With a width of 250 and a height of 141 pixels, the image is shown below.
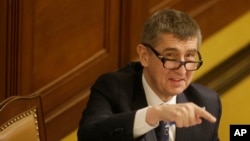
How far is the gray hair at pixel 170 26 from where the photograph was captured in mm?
1886

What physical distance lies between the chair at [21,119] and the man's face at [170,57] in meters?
0.43

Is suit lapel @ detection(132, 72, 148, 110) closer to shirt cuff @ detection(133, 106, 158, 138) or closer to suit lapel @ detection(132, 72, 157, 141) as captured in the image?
suit lapel @ detection(132, 72, 157, 141)

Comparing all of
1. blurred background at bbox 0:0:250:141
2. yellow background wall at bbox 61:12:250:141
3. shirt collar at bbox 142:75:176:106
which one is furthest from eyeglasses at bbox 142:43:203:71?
yellow background wall at bbox 61:12:250:141

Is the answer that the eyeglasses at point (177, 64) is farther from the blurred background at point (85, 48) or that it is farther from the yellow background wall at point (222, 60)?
the yellow background wall at point (222, 60)

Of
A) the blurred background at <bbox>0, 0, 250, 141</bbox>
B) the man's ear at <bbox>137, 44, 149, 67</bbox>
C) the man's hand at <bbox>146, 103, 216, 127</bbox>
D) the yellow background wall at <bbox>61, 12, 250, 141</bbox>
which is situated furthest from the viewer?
the yellow background wall at <bbox>61, 12, 250, 141</bbox>

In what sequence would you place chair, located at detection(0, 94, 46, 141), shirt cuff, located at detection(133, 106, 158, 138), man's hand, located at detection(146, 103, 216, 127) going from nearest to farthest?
1. man's hand, located at detection(146, 103, 216, 127)
2. shirt cuff, located at detection(133, 106, 158, 138)
3. chair, located at detection(0, 94, 46, 141)

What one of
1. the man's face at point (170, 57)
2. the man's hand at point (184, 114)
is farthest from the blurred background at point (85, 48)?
the man's hand at point (184, 114)

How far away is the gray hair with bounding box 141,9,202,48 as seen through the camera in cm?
189

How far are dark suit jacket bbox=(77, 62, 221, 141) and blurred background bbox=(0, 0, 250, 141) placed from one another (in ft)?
2.09

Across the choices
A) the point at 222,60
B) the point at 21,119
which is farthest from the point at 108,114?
the point at 222,60

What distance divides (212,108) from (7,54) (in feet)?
3.19

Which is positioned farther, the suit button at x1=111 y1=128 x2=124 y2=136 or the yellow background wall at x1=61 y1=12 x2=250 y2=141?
the yellow background wall at x1=61 y1=12 x2=250 y2=141

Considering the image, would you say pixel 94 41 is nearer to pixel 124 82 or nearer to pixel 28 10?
pixel 28 10

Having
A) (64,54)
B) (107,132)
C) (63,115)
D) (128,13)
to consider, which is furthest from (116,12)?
(107,132)
